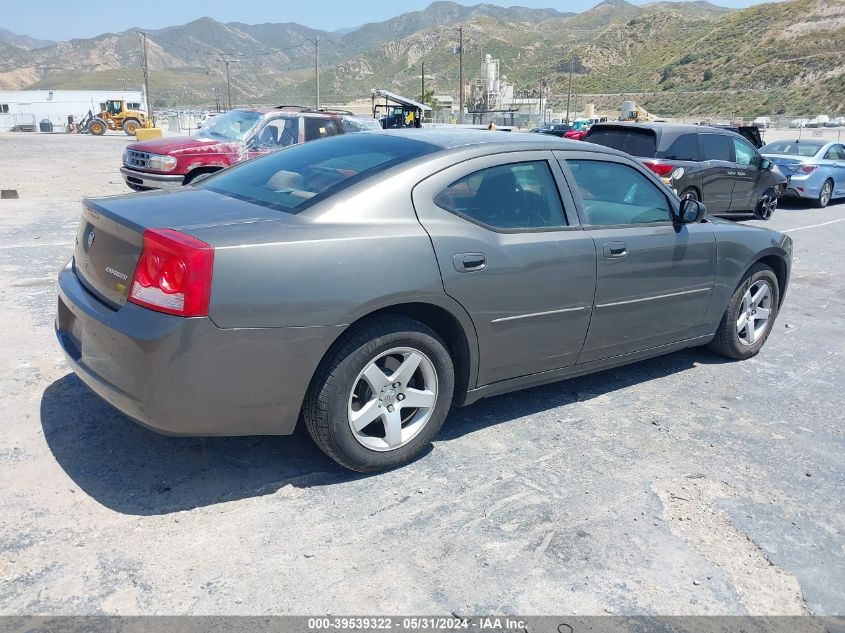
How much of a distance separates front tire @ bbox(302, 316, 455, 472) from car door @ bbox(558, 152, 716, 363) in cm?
111

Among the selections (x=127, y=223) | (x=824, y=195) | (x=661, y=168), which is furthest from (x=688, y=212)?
(x=824, y=195)

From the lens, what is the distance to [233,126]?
1191 cm

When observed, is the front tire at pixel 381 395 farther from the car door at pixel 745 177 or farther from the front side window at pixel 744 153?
the front side window at pixel 744 153

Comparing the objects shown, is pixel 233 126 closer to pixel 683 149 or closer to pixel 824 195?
pixel 683 149

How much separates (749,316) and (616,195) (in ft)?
5.67

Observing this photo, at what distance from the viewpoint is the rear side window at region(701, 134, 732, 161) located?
11703 mm

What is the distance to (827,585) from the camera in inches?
112

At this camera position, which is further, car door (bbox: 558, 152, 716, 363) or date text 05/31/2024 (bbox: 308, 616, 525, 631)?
car door (bbox: 558, 152, 716, 363)

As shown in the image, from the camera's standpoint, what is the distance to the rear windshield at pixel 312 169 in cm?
355

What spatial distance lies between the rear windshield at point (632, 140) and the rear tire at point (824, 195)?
6471 mm

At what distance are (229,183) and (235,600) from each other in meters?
2.36

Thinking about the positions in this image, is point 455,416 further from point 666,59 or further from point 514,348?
point 666,59

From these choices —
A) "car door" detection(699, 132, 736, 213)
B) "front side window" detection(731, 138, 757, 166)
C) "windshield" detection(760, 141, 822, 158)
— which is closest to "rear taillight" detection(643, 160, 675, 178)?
"car door" detection(699, 132, 736, 213)

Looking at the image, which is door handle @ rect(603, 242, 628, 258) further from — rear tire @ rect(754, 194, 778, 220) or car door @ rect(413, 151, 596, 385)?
rear tire @ rect(754, 194, 778, 220)
